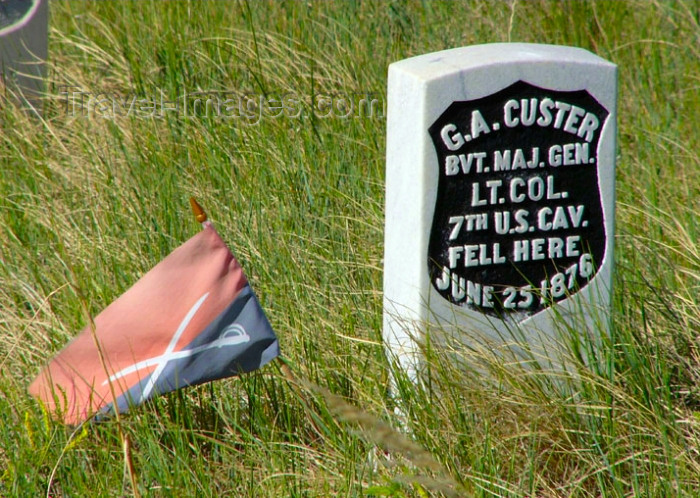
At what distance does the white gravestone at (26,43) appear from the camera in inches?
196

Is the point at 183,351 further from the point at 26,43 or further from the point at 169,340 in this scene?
the point at 26,43

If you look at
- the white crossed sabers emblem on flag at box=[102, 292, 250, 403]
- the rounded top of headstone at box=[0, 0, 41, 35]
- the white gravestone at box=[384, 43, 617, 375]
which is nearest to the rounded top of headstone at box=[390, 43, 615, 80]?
the white gravestone at box=[384, 43, 617, 375]

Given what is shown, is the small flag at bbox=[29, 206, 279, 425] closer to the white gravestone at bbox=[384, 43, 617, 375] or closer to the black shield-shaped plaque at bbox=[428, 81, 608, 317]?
the white gravestone at bbox=[384, 43, 617, 375]

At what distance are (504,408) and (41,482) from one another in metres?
1.25

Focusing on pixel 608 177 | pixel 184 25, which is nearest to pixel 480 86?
pixel 608 177

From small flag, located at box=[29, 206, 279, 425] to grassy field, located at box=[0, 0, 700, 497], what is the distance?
0.34 ft

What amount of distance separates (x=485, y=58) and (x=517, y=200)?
412mm

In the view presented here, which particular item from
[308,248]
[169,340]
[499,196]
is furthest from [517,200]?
[169,340]

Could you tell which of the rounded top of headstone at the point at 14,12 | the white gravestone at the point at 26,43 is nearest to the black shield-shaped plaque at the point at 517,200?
the white gravestone at the point at 26,43

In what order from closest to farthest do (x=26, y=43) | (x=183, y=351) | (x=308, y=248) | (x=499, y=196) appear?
1. (x=183, y=351)
2. (x=499, y=196)
3. (x=308, y=248)
4. (x=26, y=43)

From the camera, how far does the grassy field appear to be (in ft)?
7.95

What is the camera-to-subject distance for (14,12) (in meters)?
5.07

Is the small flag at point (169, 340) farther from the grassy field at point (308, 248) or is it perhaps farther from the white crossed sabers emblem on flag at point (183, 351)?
the grassy field at point (308, 248)

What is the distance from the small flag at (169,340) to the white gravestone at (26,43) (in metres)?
2.78
